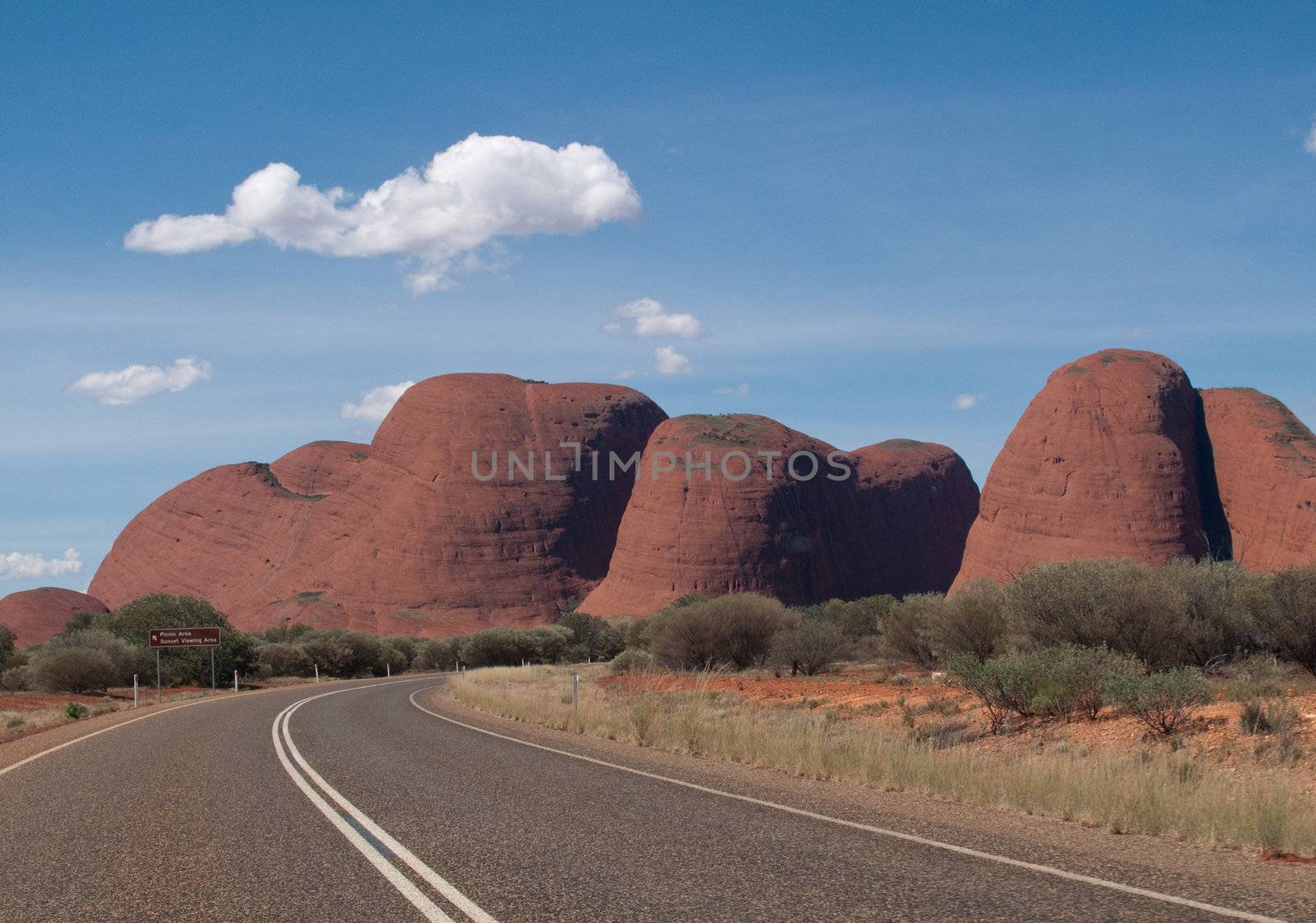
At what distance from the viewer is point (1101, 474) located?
71938mm

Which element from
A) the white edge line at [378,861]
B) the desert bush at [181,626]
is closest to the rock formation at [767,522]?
the desert bush at [181,626]

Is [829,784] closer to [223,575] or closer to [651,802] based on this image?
[651,802]

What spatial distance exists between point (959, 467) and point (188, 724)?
101 meters

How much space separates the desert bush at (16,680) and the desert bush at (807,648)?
31.0 m

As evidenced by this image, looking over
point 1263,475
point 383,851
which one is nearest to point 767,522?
point 1263,475

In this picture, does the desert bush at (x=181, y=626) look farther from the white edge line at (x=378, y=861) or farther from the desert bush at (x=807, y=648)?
the white edge line at (x=378, y=861)

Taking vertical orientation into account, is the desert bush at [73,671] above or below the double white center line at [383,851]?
below

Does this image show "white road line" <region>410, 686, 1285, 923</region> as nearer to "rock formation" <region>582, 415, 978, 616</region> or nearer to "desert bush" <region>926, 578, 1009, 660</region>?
"desert bush" <region>926, 578, 1009, 660</region>

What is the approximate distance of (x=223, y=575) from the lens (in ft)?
359

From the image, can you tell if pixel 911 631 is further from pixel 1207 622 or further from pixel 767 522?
pixel 767 522

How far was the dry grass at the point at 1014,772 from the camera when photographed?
306 inches

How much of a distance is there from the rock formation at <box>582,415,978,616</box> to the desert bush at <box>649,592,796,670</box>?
52.2 metres

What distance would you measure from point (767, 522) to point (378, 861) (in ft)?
282

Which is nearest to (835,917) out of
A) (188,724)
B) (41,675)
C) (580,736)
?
(580,736)
